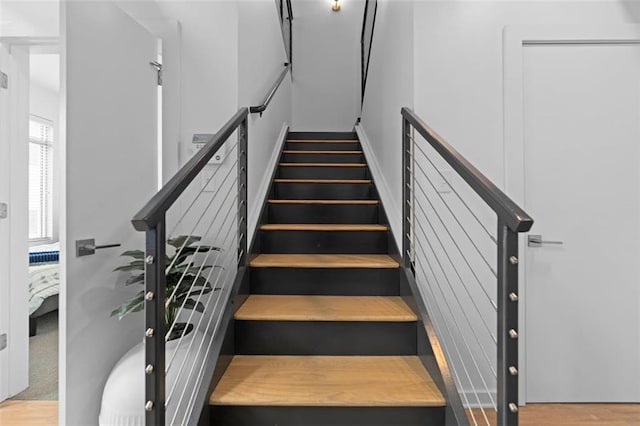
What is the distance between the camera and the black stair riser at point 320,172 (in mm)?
3213

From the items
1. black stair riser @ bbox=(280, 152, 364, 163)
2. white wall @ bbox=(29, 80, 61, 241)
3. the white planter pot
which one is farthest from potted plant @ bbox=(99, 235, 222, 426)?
white wall @ bbox=(29, 80, 61, 241)

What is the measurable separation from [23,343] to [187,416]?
71.7 inches

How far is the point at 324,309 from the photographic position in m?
1.81

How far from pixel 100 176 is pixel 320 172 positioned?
1.79 metres

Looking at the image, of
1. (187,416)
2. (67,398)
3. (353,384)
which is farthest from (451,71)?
(67,398)

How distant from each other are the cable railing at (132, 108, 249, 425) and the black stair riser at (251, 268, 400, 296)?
220mm

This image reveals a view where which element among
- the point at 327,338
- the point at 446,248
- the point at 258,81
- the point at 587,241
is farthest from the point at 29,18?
the point at 587,241

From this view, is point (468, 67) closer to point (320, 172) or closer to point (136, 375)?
point (320, 172)

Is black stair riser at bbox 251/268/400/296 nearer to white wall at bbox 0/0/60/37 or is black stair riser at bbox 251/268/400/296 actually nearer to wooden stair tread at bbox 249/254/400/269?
wooden stair tread at bbox 249/254/400/269

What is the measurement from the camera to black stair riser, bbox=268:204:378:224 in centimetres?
265

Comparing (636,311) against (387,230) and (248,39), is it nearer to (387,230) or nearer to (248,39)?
(387,230)

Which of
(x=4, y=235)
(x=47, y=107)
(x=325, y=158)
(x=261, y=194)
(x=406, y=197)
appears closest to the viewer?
(x=406, y=197)

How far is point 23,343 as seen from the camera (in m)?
2.40

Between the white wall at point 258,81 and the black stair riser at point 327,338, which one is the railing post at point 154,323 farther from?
the white wall at point 258,81
